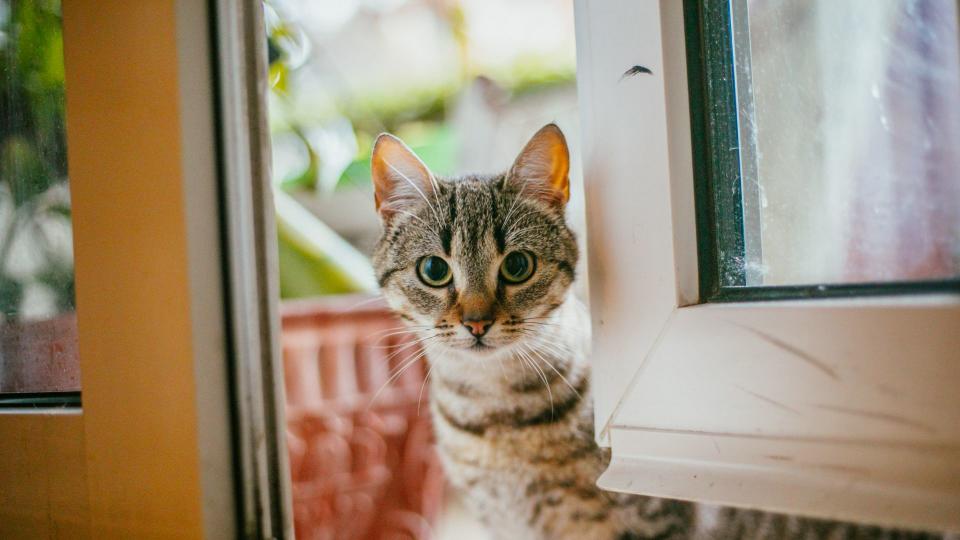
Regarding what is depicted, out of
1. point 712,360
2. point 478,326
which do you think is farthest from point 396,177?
point 712,360

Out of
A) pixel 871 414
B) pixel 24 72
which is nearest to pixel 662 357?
pixel 871 414

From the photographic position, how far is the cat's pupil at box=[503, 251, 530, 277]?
989mm

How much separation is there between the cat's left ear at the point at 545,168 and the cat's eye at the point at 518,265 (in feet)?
0.34

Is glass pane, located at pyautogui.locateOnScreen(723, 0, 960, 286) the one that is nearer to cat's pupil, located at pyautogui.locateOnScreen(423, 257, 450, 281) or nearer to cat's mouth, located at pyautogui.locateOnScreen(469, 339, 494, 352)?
cat's mouth, located at pyautogui.locateOnScreen(469, 339, 494, 352)

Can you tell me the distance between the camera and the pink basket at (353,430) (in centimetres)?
163

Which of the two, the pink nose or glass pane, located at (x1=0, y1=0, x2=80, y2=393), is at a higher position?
glass pane, located at (x1=0, y1=0, x2=80, y2=393)

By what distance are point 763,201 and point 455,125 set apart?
2063 millimetres

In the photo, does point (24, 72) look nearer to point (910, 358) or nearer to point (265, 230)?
point (265, 230)

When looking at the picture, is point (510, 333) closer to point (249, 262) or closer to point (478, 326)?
point (478, 326)

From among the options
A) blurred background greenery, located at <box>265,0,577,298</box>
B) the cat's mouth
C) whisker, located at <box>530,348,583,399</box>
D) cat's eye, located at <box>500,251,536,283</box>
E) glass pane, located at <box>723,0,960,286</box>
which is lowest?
whisker, located at <box>530,348,583,399</box>

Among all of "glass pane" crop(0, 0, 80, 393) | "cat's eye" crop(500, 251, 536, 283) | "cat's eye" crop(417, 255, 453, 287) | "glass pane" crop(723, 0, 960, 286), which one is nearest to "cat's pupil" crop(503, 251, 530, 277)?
"cat's eye" crop(500, 251, 536, 283)

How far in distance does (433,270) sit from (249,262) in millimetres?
365

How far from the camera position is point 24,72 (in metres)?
0.81

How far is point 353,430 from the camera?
5.68ft
